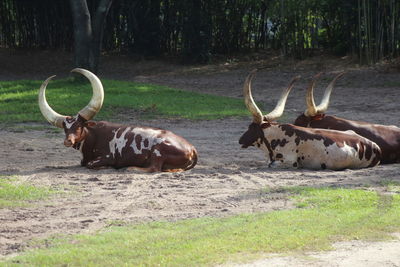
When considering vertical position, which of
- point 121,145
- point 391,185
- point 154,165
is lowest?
point 391,185

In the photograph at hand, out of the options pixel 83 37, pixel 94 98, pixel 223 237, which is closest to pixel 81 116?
pixel 94 98

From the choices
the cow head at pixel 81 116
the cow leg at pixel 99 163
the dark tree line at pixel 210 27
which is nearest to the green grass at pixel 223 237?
the cow leg at pixel 99 163

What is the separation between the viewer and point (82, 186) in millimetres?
9461

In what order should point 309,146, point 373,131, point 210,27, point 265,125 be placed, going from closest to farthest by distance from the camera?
point 309,146 → point 265,125 → point 373,131 → point 210,27

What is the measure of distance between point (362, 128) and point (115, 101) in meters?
6.63

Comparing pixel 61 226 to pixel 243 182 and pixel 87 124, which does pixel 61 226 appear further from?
pixel 87 124

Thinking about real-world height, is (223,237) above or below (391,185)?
above

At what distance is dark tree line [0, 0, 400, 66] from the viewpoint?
2311 centimetres

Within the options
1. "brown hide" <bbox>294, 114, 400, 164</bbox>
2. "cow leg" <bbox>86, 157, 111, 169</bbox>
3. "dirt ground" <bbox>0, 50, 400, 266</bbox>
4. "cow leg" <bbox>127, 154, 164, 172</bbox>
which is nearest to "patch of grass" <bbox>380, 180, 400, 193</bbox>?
"dirt ground" <bbox>0, 50, 400, 266</bbox>

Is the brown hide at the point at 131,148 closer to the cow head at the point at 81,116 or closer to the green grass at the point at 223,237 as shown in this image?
the cow head at the point at 81,116

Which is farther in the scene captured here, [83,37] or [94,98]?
[83,37]

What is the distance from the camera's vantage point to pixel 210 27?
25812mm

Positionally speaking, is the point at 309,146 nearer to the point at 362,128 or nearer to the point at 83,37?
the point at 362,128

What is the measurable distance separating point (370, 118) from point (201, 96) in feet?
13.7
